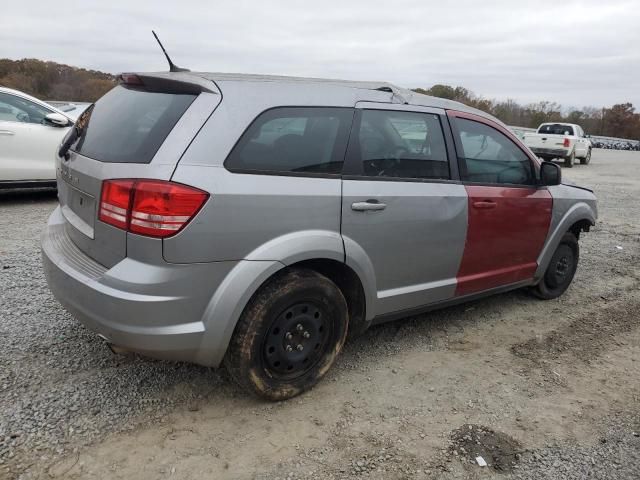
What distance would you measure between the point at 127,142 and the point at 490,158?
260cm

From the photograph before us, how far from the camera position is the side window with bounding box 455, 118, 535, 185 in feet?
12.1

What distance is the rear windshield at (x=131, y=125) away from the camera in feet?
8.39

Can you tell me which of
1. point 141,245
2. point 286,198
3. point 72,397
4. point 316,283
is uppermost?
point 286,198

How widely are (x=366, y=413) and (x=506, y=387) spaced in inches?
38.8

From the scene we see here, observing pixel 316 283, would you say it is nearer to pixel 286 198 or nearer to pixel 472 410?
pixel 286 198

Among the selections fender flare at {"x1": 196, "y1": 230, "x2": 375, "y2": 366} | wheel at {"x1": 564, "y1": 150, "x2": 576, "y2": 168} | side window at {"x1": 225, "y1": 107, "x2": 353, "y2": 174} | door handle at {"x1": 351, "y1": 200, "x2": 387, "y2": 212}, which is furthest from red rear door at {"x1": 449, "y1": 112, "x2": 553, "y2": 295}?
wheel at {"x1": 564, "y1": 150, "x2": 576, "y2": 168}

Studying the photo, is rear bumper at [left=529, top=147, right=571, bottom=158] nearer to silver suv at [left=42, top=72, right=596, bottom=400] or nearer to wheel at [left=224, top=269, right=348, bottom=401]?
silver suv at [left=42, top=72, right=596, bottom=400]

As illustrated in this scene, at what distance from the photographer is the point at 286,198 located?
269cm

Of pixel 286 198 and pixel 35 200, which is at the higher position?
pixel 286 198

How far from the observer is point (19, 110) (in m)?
7.11

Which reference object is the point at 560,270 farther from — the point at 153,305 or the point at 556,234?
the point at 153,305

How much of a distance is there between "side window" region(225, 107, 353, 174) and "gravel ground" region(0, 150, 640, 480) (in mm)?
1331

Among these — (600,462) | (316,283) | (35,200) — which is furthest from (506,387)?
(35,200)

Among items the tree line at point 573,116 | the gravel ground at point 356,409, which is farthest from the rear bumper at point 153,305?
the tree line at point 573,116
